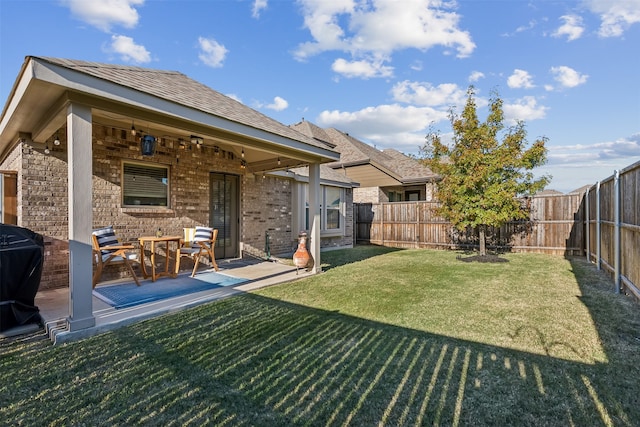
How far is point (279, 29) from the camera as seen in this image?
11102 millimetres

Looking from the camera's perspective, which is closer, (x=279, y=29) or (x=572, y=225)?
(x=572, y=225)

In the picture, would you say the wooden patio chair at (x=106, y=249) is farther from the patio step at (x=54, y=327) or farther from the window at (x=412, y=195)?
the window at (x=412, y=195)

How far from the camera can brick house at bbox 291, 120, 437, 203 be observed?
15023mm

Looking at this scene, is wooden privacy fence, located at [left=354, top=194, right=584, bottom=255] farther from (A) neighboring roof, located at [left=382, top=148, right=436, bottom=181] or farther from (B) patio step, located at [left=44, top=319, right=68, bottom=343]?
(B) patio step, located at [left=44, top=319, right=68, bottom=343]

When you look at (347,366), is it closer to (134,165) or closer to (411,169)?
(134,165)

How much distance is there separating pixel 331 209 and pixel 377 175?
4602 millimetres

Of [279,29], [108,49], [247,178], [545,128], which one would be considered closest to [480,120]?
[545,128]

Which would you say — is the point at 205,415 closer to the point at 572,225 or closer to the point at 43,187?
the point at 43,187

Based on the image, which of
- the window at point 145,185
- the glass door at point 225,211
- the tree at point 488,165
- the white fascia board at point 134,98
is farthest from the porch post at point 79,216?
the tree at point 488,165

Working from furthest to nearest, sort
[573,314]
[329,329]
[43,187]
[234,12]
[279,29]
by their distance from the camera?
1. [279,29]
2. [234,12]
3. [43,187]
4. [573,314]
5. [329,329]

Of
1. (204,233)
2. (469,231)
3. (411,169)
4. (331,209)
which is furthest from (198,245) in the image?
(411,169)

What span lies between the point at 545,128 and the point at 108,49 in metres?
13.4

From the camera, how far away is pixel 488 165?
8312 mm

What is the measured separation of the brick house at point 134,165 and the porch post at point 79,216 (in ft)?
0.04
